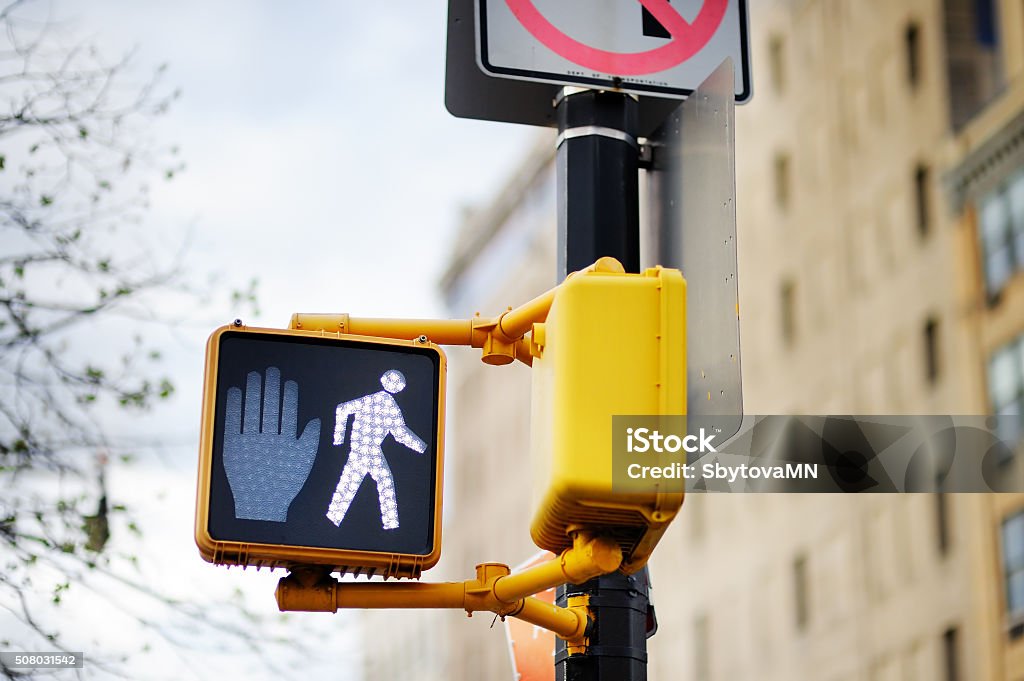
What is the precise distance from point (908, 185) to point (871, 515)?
29.0 ft

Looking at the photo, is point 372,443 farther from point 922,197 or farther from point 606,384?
point 922,197

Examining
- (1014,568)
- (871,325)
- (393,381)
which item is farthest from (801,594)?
(393,381)

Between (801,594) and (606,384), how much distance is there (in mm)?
46710

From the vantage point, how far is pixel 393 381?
14.8ft

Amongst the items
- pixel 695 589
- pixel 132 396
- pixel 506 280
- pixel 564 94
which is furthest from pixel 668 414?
pixel 506 280

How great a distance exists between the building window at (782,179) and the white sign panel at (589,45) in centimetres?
4724

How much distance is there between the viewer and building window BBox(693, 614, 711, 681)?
5372 centimetres

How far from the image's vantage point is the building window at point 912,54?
4731 centimetres

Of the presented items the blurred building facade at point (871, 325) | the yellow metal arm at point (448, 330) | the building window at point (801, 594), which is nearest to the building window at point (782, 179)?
the blurred building facade at point (871, 325)

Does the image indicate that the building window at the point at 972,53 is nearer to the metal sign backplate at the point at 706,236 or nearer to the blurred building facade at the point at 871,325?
the blurred building facade at the point at 871,325

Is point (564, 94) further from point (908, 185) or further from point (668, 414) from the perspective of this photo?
point (908, 185)

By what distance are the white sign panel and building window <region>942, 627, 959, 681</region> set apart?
3892 centimetres

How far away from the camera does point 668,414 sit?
378 cm

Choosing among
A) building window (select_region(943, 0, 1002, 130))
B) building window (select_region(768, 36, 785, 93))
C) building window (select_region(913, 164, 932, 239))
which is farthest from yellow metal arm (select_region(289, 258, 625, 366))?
building window (select_region(768, 36, 785, 93))
